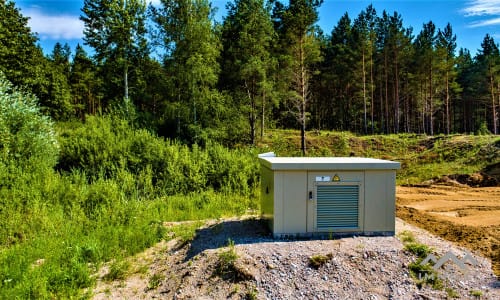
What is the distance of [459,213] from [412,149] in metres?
13.2

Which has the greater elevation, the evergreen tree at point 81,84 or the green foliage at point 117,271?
the evergreen tree at point 81,84

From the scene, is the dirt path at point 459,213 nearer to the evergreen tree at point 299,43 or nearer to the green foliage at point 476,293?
the green foliage at point 476,293

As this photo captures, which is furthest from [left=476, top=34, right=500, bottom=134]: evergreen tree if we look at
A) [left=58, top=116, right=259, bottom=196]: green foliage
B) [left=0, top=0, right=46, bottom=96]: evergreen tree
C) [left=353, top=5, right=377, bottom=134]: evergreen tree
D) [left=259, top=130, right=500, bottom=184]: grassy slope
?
[left=0, top=0, right=46, bottom=96]: evergreen tree

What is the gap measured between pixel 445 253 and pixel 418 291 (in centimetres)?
101

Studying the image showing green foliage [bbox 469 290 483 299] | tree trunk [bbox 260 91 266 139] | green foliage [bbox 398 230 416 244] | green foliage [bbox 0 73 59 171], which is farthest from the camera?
tree trunk [bbox 260 91 266 139]

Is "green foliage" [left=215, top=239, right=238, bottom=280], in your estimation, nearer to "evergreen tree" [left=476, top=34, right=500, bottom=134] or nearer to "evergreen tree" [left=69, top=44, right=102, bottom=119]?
"evergreen tree" [left=476, top=34, right=500, bottom=134]

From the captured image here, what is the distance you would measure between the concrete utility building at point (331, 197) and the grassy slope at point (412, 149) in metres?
9.58

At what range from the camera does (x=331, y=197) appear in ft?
16.7

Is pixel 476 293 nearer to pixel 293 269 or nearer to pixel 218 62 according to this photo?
pixel 293 269

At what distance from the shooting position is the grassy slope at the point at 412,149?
1493cm

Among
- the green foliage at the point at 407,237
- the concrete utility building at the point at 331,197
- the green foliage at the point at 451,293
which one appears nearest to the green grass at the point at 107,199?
the concrete utility building at the point at 331,197

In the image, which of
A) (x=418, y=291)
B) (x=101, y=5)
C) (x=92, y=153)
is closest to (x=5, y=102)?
(x=92, y=153)

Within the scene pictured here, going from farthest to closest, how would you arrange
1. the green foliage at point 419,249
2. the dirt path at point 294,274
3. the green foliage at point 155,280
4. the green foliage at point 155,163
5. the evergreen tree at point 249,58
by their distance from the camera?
the evergreen tree at point 249,58 → the green foliage at point 155,163 → the green foliage at point 419,249 → the green foliage at point 155,280 → the dirt path at point 294,274

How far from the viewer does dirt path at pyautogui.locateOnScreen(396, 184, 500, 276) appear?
5.40 metres
